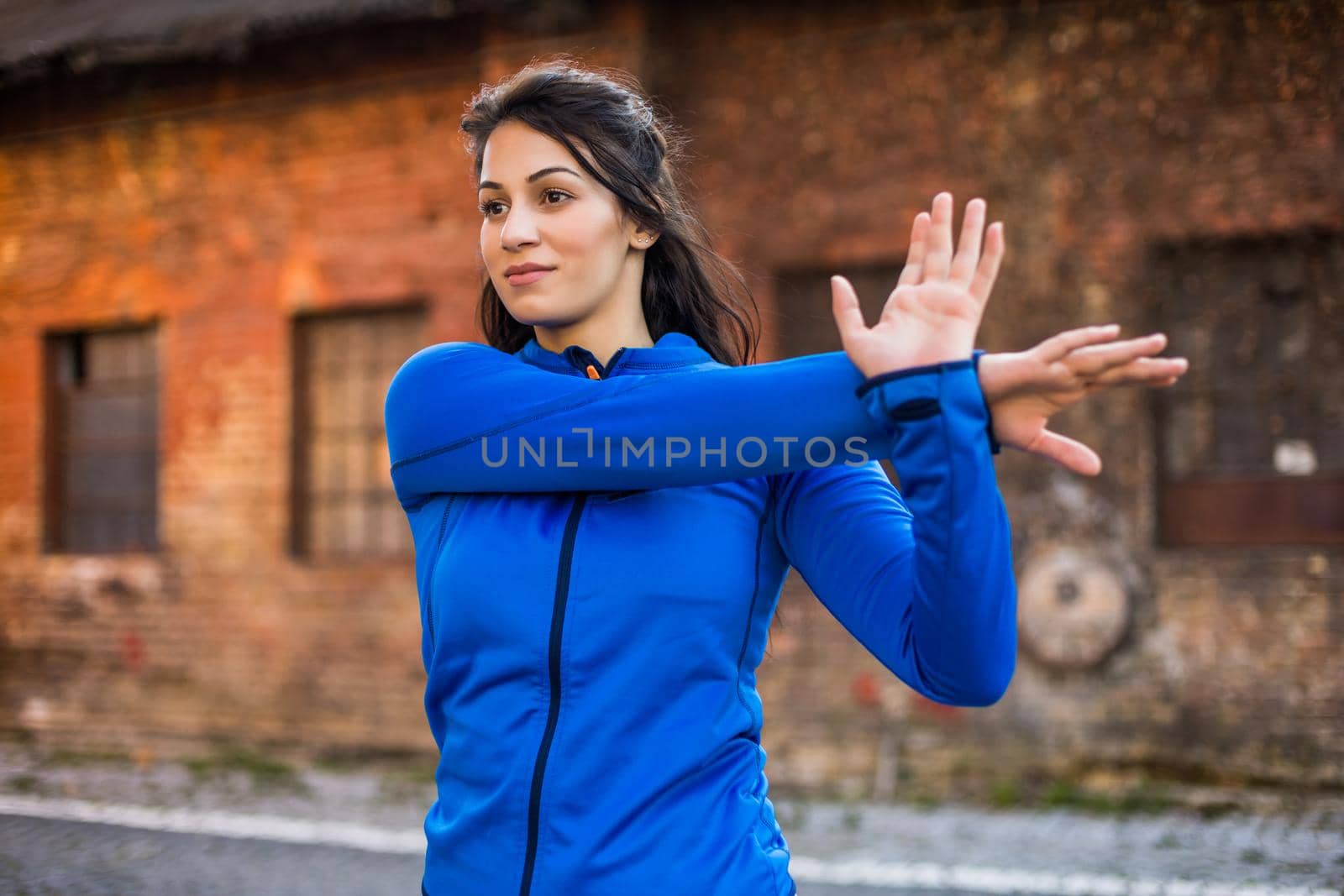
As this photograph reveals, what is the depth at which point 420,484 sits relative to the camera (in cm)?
176

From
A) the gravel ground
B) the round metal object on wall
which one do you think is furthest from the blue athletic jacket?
the round metal object on wall

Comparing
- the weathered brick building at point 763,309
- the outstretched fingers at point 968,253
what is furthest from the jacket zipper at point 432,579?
the weathered brick building at point 763,309

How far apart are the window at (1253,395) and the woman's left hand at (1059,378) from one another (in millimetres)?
6088

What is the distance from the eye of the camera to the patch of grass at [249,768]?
797 centimetres

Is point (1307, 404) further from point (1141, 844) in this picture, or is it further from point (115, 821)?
point (115, 821)

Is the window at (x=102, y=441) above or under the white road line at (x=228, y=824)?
above

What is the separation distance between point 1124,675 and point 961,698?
601cm

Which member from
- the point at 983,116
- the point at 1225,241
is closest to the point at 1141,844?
the point at 1225,241

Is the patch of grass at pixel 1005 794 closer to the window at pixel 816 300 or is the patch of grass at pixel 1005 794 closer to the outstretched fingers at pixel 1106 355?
the window at pixel 816 300

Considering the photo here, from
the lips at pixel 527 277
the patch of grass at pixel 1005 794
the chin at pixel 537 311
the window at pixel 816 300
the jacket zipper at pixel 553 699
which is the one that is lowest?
the patch of grass at pixel 1005 794

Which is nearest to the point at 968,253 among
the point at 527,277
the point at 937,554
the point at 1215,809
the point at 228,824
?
the point at 937,554

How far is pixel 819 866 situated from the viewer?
18.1 ft

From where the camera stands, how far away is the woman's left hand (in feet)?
4.06

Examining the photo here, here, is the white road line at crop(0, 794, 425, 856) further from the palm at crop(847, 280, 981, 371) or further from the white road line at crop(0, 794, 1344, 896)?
the palm at crop(847, 280, 981, 371)
